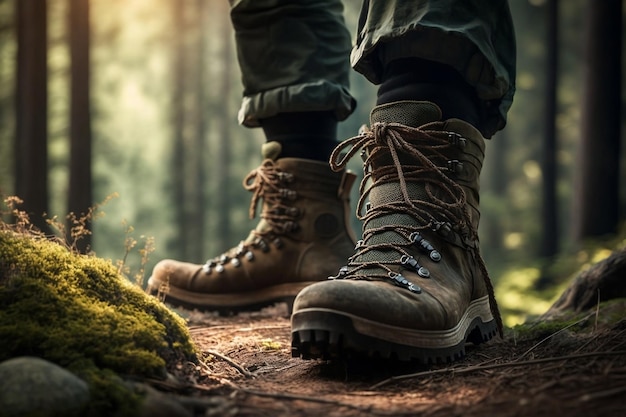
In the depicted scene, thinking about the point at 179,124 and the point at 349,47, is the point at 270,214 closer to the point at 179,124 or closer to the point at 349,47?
the point at 349,47

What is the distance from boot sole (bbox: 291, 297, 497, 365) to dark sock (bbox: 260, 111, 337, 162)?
149 centimetres

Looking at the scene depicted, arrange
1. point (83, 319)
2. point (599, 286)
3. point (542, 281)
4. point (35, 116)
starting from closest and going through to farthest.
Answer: point (83, 319) → point (599, 286) → point (35, 116) → point (542, 281)

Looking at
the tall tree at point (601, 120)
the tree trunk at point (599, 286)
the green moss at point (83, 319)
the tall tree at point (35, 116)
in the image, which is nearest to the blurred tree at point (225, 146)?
the tall tree at point (35, 116)

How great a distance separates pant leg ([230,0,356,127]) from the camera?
3039 millimetres

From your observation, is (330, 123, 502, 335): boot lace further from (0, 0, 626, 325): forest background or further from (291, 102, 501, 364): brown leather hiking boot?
(0, 0, 626, 325): forest background

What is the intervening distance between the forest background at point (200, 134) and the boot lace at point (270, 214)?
719 cm

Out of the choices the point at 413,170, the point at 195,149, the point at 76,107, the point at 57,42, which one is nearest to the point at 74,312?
the point at 413,170

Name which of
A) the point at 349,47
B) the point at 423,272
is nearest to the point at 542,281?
the point at 349,47

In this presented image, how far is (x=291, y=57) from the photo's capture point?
3.12 meters

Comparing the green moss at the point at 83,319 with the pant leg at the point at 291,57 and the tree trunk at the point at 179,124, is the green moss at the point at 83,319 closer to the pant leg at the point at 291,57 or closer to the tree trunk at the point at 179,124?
the pant leg at the point at 291,57

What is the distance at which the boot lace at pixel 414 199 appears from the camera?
2066 mm

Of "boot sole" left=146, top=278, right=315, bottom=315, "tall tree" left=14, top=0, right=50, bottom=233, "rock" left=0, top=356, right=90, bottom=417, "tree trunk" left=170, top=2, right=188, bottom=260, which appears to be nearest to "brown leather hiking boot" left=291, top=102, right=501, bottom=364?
"rock" left=0, top=356, right=90, bottom=417

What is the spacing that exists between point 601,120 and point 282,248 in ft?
20.7

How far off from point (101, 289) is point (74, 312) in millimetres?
224
